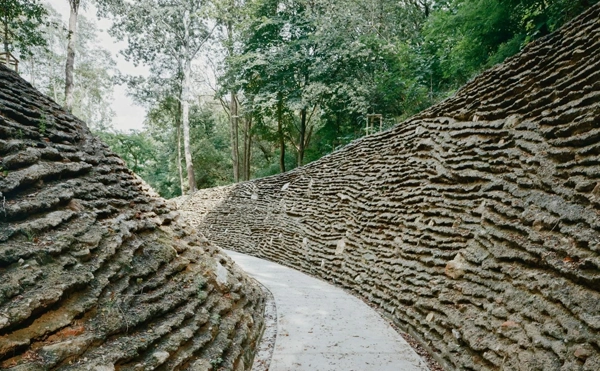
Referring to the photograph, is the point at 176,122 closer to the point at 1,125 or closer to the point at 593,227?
the point at 1,125

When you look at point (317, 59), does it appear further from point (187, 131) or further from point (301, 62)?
point (187, 131)

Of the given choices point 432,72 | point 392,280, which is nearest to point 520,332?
point 392,280

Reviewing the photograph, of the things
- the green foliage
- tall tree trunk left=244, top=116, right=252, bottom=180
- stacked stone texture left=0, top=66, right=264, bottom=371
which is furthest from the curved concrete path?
tall tree trunk left=244, top=116, right=252, bottom=180

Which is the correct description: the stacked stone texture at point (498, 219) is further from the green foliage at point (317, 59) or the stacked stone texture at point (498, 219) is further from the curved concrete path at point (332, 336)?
the green foliage at point (317, 59)

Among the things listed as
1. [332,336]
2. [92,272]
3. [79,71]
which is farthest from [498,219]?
[79,71]

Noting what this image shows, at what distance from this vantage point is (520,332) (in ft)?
8.43

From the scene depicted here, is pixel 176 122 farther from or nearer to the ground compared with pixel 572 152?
farther from the ground

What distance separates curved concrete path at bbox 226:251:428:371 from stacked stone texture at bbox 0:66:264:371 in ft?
1.52

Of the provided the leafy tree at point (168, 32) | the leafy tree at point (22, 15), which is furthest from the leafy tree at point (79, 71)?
the leafy tree at point (22, 15)

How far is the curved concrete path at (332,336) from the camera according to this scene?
3.35 metres

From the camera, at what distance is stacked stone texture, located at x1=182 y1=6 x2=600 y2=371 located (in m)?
2.42

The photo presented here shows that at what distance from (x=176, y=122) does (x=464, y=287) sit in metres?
19.1

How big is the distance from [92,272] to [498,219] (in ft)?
11.6

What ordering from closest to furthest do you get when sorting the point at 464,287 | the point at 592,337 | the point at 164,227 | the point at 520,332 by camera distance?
the point at 592,337
the point at 520,332
the point at 464,287
the point at 164,227
